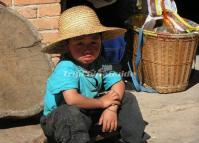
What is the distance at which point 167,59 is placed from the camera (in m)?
4.79

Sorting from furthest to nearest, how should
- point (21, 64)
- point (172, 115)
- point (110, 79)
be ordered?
point (172, 115) < point (21, 64) < point (110, 79)

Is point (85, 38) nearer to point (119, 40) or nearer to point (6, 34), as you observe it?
point (6, 34)

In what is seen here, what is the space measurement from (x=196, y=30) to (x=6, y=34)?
1.85 metres

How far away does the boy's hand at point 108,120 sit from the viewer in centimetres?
323

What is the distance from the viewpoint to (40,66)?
3883mm

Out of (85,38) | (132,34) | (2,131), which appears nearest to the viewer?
(85,38)

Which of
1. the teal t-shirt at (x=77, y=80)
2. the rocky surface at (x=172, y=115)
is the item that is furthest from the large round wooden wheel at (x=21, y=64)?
the rocky surface at (x=172, y=115)

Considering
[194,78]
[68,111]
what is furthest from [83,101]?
[194,78]

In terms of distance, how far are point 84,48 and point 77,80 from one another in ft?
0.67

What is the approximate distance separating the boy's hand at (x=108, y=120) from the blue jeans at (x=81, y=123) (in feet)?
0.21

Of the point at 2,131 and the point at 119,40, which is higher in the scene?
the point at 119,40

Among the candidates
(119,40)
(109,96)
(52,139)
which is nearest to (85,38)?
(109,96)

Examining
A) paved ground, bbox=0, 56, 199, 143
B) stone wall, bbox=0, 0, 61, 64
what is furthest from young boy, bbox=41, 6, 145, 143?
stone wall, bbox=0, 0, 61, 64

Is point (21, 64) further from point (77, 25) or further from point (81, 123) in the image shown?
point (81, 123)
